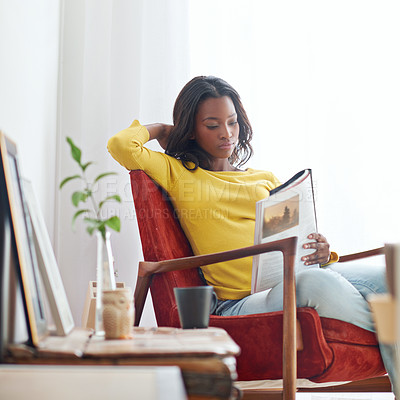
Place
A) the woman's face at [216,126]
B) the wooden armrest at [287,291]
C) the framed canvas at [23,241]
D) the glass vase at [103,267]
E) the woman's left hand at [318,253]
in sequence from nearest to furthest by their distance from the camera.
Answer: the framed canvas at [23,241] < the glass vase at [103,267] < the wooden armrest at [287,291] < the woman's left hand at [318,253] < the woman's face at [216,126]

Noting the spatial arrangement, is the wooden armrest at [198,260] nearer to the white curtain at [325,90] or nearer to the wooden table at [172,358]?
the wooden table at [172,358]

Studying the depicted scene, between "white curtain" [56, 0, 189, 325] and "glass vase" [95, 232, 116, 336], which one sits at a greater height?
"white curtain" [56, 0, 189, 325]

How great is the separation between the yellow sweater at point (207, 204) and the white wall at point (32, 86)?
0.30 m

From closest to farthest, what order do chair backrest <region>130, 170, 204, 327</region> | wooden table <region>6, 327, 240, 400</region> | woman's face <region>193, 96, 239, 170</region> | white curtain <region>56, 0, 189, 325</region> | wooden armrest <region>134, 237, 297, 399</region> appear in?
wooden table <region>6, 327, 240, 400</region>, wooden armrest <region>134, 237, 297, 399</region>, chair backrest <region>130, 170, 204, 327</region>, woman's face <region>193, 96, 239, 170</region>, white curtain <region>56, 0, 189, 325</region>

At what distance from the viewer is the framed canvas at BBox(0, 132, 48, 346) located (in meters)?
0.85

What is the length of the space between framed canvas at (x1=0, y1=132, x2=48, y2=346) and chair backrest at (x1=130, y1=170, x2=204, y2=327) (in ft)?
1.93

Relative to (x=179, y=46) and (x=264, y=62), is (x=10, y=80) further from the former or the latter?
(x=264, y=62)

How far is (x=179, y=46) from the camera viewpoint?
2275mm

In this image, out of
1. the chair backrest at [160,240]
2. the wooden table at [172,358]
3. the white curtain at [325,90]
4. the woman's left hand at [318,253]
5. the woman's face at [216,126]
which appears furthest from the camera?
the white curtain at [325,90]

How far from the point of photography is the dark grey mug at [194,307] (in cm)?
108

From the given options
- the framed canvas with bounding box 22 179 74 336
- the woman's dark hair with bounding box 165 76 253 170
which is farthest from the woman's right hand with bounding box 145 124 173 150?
the framed canvas with bounding box 22 179 74 336

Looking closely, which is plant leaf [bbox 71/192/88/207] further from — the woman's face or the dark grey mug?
the woman's face

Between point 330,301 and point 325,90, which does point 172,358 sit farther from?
point 325,90

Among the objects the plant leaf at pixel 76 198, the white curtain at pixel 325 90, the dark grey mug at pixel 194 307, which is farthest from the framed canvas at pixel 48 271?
the white curtain at pixel 325 90
